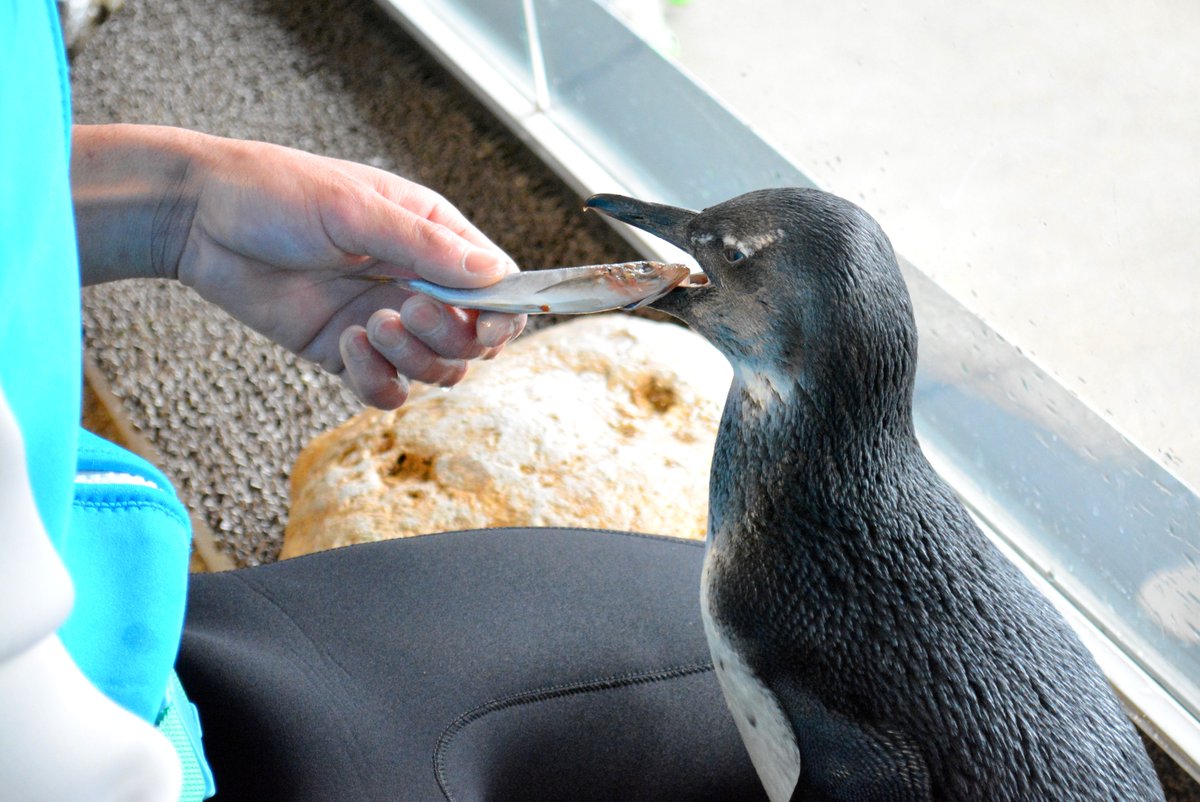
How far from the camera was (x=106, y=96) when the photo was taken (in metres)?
1.89

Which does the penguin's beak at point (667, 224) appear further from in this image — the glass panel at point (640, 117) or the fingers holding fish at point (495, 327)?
the glass panel at point (640, 117)

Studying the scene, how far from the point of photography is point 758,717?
25.8 inches

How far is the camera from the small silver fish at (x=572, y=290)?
689 millimetres

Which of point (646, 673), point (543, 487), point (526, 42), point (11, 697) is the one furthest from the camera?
point (526, 42)

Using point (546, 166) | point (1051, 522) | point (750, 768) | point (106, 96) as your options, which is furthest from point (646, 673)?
point (106, 96)

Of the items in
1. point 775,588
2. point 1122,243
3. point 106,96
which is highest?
point 1122,243

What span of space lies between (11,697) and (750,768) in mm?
509

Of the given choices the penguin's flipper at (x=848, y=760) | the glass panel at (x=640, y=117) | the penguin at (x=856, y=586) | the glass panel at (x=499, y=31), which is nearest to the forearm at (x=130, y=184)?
the penguin at (x=856, y=586)

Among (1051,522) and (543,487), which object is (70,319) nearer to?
(543,487)

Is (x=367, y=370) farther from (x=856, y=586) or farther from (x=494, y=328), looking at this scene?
(x=856, y=586)

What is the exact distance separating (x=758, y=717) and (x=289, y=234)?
454 mm

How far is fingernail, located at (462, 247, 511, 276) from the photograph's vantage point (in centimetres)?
74

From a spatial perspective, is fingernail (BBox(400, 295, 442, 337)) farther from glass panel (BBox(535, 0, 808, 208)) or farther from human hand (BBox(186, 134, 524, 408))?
glass panel (BBox(535, 0, 808, 208))

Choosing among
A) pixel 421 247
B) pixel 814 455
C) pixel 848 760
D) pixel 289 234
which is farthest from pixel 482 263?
pixel 848 760
